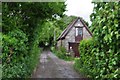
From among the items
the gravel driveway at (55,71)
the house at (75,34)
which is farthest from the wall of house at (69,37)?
the gravel driveway at (55,71)

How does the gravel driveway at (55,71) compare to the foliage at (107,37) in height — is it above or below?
below

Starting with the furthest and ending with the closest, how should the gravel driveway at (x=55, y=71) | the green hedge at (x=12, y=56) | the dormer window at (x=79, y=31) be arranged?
the dormer window at (x=79, y=31) → the gravel driveway at (x=55, y=71) → the green hedge at (x=12, y=56)

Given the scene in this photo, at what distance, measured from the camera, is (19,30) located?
35.6ft

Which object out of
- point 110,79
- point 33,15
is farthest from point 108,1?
point 33,15

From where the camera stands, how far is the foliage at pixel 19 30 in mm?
8680

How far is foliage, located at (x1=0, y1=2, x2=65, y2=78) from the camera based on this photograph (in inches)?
342

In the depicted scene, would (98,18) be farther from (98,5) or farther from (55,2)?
(55,2)

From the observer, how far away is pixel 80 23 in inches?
1368

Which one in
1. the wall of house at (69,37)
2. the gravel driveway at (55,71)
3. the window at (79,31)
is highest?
the window at (79,31)

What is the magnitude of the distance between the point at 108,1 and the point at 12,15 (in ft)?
26.6

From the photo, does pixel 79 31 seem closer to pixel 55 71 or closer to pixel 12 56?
pixel 55 71

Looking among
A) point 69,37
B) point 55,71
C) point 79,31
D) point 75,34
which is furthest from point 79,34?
point 55,71

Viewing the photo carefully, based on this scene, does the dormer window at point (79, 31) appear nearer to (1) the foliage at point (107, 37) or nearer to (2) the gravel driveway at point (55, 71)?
(2) the gravel driveway at point (55, 71)

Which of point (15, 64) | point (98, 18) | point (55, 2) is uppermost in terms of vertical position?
point (55, 2)
